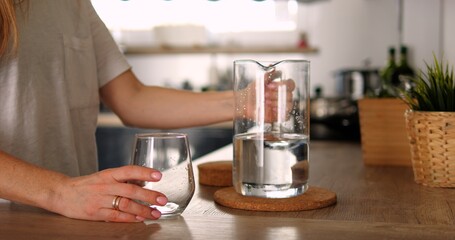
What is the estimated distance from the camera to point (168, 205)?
3.25ft

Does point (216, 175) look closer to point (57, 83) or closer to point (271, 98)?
point (271, 98)

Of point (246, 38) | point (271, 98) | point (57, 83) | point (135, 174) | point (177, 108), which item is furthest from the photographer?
point (246, 38)

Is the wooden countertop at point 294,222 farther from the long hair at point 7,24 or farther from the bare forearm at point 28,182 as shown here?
the long hair at point 7,24

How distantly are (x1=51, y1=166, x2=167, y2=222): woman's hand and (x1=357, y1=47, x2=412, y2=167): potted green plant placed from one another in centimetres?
87

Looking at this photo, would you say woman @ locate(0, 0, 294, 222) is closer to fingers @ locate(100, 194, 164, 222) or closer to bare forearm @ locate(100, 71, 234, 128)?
bare forearm @ locate(100, 71, 234, 128)

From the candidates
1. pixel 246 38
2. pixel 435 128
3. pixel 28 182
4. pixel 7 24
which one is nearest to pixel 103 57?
pixel 7 24

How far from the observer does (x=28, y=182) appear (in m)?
1.00

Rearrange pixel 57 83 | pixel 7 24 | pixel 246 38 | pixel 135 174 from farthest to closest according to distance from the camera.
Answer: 1. pixel 246 38
2. pixel 57 83
3. pixel 7 24
4. pixel 135 174

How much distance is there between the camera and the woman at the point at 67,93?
1.40m

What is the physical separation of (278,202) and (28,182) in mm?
389

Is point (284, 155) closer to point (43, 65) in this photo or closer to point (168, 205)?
point (168, 205)

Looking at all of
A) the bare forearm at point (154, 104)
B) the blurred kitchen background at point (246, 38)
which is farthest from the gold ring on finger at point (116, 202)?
the blurred kitchen background at point (246, 38)

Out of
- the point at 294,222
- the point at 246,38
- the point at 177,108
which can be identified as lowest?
the point at 294,222

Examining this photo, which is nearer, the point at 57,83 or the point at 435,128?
the point at 435,128
